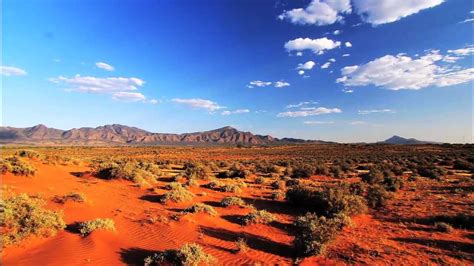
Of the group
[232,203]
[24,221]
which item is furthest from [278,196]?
[24,221]

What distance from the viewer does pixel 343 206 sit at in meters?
13.0

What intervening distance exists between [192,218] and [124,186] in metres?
7.26

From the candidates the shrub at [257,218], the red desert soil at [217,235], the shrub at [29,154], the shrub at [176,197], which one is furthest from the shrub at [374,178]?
the shrub at [29,154]

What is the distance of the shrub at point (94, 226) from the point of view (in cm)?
947

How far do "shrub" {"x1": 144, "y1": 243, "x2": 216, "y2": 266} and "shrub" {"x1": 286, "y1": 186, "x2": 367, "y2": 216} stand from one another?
656 centimetres

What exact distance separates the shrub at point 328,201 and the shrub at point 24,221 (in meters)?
9.68

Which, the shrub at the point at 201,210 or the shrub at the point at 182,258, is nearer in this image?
the shrub at the point at 182,258

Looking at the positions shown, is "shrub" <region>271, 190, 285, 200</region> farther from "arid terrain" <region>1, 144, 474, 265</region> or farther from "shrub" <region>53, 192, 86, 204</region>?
"shrub" <region>53, 192, 86, 204</region>

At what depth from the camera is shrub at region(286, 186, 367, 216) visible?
13.1 meters

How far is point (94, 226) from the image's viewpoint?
959cm

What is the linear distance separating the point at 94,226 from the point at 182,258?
11.4ft

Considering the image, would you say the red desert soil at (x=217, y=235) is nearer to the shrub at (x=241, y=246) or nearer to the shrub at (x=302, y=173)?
the shrub at (x=241, y=246)

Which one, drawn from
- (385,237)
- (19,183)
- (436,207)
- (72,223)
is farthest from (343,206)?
(19,183)

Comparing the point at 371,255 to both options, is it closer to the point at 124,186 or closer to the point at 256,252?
the point at 256,252
